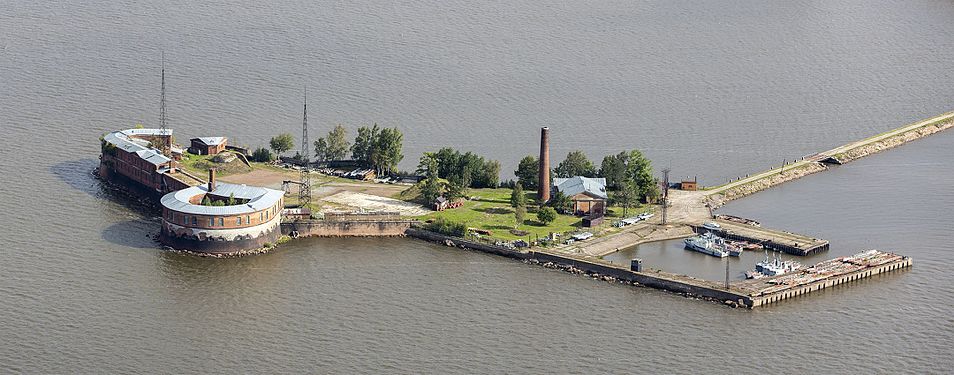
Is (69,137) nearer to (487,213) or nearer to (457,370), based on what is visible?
(487,213)

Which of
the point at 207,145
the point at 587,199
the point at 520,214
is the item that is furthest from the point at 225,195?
the point at 587,199

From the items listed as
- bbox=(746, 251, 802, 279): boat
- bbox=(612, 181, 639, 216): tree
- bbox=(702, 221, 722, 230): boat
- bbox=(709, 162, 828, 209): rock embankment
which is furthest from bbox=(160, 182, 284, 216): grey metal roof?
bbox=(746, 251, 802, 279): boat

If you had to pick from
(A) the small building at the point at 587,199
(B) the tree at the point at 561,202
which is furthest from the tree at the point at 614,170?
(B) the tree at the point at 561,202

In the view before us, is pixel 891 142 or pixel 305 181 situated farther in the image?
pixel 891 142

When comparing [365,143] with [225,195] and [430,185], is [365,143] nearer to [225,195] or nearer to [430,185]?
[430,185]

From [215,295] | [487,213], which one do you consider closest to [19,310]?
[215,295]

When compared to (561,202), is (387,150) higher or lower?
higher

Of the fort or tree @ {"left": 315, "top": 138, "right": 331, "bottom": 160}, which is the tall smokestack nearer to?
the fort

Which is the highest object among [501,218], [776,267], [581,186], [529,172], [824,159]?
[824,159]
